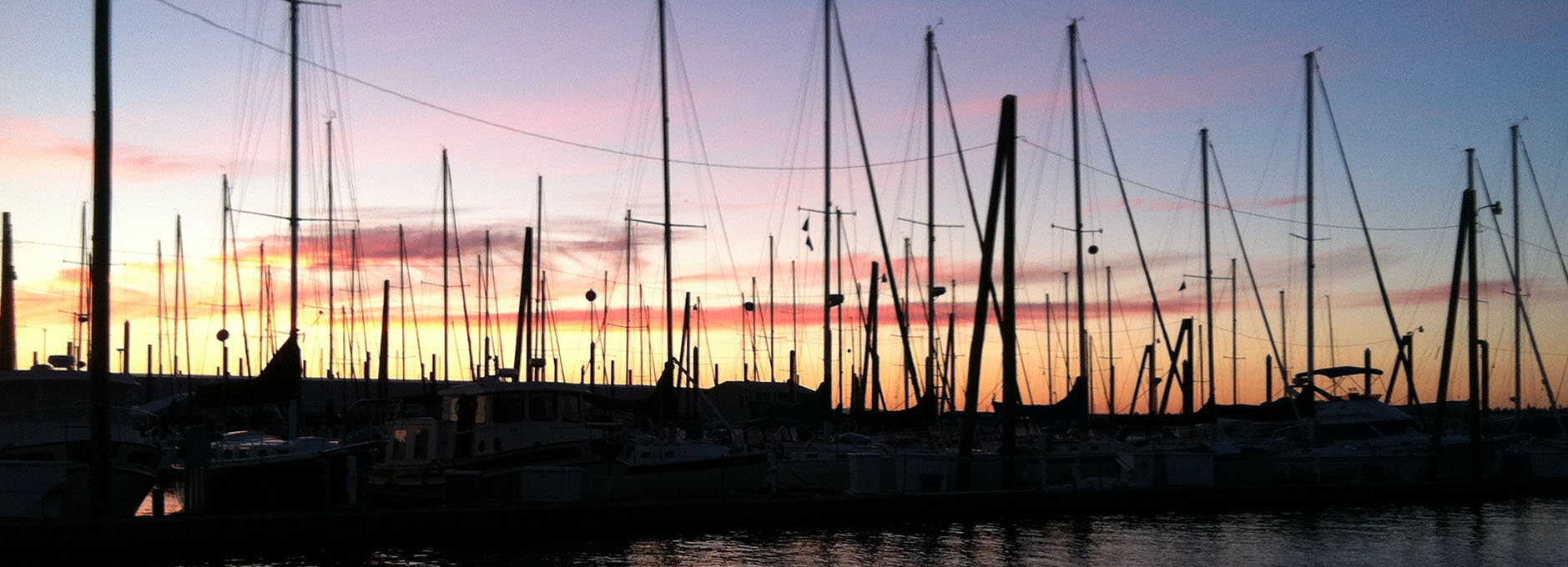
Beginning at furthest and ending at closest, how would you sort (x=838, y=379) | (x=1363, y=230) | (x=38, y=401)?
(x=838, y=379)
(x=1363, y=230)
(x=38, y=401)

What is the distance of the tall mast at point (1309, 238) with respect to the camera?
46531 mm

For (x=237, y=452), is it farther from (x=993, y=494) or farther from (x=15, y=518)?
(x=993, y=494)

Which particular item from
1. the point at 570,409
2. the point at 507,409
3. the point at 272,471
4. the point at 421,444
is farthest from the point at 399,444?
the point at 272,471

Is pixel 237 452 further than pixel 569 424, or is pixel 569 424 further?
pixel 237 452

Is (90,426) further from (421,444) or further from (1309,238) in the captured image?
(1309,238)

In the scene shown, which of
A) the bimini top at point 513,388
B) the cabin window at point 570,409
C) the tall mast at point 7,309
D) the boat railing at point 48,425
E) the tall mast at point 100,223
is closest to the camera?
the tall mast at point 100,223

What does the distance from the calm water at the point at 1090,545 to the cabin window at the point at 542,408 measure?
478 centimetres

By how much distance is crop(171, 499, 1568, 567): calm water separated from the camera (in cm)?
2505

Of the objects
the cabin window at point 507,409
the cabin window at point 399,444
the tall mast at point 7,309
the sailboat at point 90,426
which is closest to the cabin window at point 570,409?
the cabin window at point 507,409

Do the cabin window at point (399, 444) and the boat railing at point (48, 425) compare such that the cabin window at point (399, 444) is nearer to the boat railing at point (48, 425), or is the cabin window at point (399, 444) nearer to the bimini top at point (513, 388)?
the bimini top at point (513, 388)

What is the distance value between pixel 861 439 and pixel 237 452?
17.5 m

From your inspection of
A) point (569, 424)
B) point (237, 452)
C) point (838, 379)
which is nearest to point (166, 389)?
point (838, 379)

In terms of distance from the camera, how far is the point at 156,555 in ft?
73.9

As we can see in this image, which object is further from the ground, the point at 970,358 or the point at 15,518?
the point at 970,358
